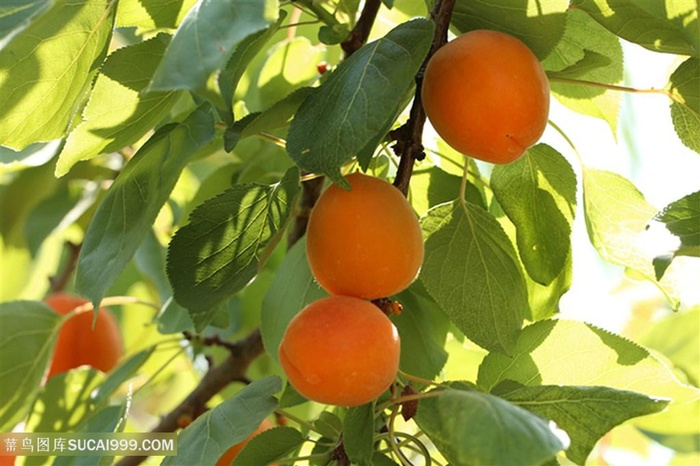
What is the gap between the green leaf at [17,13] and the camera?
0.64 metres

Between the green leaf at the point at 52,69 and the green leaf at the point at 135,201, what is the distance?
7 centimetres

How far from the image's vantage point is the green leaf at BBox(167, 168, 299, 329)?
72cm

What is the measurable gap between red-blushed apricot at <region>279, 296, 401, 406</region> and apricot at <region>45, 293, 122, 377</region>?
812 millimetres

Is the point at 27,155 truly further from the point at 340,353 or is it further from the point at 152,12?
the point at 340,353

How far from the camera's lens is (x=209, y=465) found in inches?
27.6

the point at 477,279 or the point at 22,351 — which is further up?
the point at 477,279

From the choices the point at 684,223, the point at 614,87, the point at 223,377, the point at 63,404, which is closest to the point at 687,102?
the point at 614,87

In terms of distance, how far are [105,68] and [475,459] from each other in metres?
0.42

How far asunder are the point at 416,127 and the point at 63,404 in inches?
24.9

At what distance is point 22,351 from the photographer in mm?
1221

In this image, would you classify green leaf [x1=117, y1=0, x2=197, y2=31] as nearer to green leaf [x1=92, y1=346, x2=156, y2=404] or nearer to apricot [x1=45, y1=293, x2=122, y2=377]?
green leaf [x1=92, y1=346, x2=156, y2=404]

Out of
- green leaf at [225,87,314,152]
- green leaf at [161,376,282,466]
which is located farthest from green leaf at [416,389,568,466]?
green leaf at [225,87,314,152]

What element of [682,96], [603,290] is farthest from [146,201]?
[603,290]

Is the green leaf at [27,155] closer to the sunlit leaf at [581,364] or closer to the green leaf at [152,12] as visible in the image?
the green leaf at [152,12]
